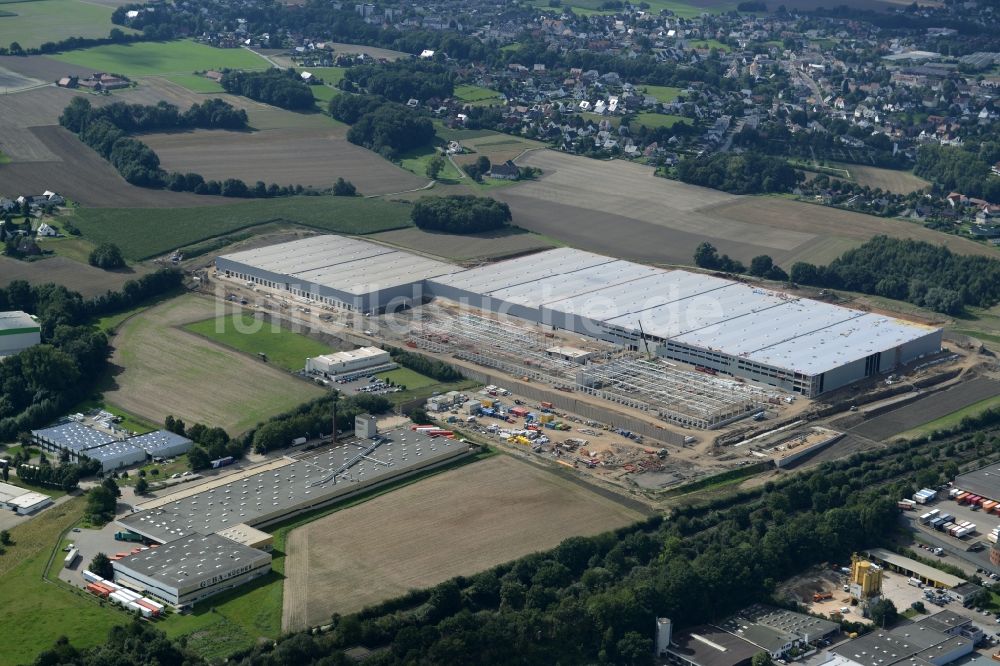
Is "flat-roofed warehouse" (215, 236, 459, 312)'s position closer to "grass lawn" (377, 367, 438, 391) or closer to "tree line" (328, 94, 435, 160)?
"grass lawn" (377, 367, 438, 391)

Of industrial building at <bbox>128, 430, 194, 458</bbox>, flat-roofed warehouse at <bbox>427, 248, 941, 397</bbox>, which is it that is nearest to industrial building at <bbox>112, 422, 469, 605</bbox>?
industrial building at <bbox>128, 430, 194, 458</bbox>

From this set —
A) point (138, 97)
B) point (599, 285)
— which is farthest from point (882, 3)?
point (599, 285)

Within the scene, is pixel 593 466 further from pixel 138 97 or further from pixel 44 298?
pixel 138 97

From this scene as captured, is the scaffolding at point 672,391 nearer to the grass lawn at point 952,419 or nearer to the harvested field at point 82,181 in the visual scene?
the grass lawn at point 952,419

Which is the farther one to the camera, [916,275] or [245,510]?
[916,275]

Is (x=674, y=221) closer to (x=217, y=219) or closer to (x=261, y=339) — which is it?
(x=217, y=219)

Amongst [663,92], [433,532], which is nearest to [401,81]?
[663,92]
